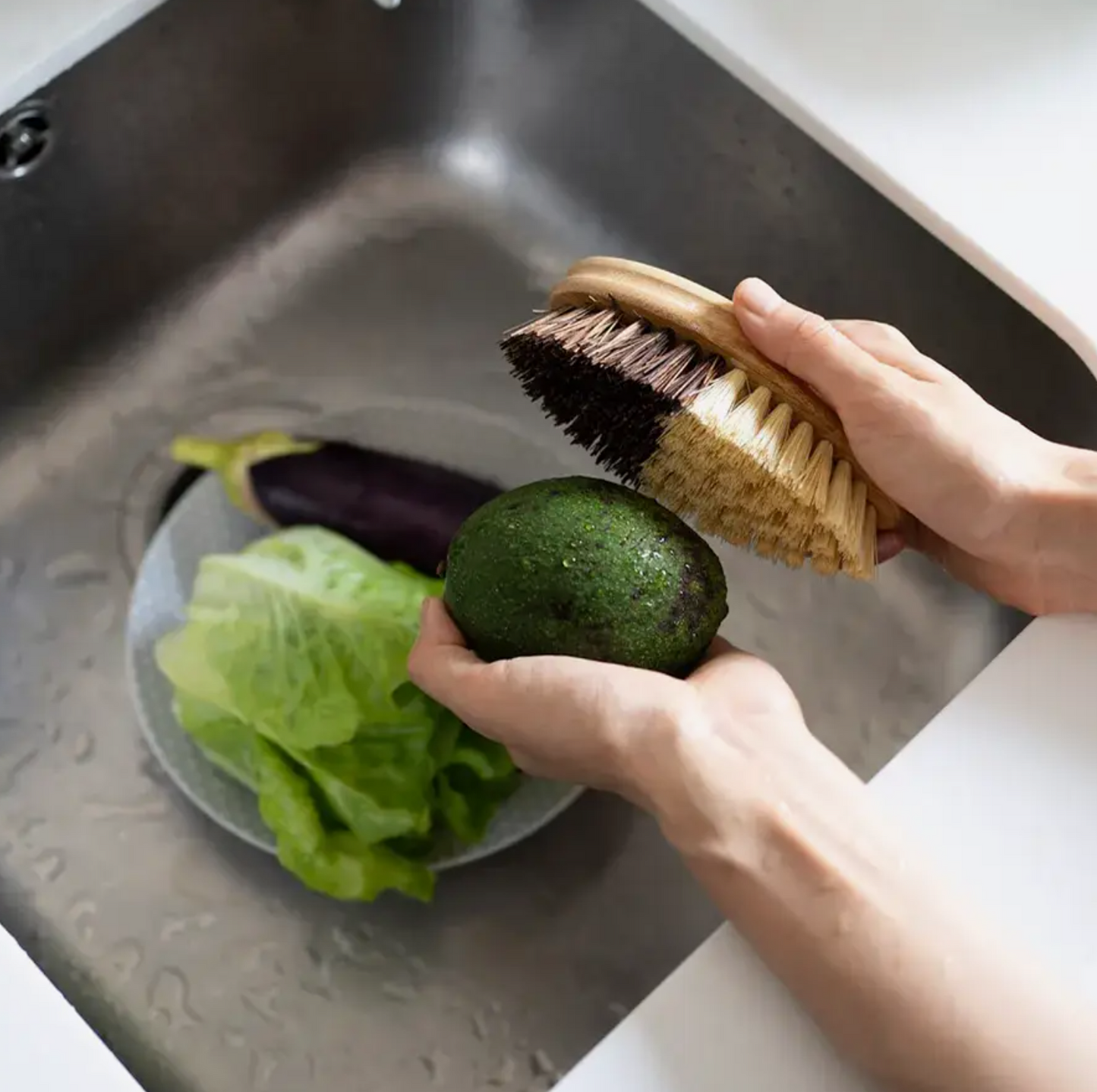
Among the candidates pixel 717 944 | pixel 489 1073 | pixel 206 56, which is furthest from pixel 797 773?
pixel 206 56

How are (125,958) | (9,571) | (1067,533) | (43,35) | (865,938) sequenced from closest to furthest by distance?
(865,938), (1067,533), (43,35), (125,958), (9,571)

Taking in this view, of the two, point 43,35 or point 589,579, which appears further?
point 43,35

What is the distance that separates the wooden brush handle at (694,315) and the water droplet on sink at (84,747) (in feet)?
1.70

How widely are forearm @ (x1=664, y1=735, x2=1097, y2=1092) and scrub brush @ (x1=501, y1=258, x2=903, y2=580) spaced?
127mm

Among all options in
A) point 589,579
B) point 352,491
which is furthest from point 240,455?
point 589,579

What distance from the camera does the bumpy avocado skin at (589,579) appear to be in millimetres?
573

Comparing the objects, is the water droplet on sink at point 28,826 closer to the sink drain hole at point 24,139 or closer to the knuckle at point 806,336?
the sink drain hole at point 24,139

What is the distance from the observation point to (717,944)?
533 mm

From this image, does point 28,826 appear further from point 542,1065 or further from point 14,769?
point 542,1065

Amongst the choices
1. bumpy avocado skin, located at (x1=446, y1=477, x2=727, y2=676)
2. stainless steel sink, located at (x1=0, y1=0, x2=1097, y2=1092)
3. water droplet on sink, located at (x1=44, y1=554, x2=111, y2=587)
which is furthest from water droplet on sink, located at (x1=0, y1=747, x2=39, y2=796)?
bumpy avocado skin, located at (x1=446, y1=477, x2=727, y2=676)

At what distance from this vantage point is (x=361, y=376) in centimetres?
102

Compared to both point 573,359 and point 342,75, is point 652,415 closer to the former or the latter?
point 573,359

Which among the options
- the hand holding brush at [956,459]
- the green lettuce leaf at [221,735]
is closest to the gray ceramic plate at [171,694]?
the green lettuce leaf at [221,735]

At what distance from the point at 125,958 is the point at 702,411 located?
0.57 m
